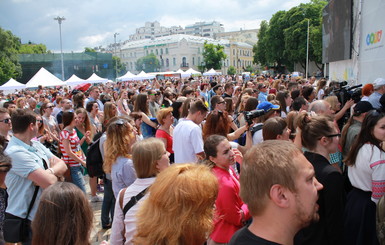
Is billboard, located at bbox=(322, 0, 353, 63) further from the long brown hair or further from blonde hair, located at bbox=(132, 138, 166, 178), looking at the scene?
the long brown hair

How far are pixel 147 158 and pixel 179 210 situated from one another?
910 millimetres

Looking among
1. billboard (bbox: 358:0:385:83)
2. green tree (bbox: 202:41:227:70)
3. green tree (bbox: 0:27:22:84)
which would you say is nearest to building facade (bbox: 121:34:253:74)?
green tree (bbox: 202:41:227:70)

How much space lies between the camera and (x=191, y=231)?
1.70m

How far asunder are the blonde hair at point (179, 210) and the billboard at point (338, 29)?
524 inches

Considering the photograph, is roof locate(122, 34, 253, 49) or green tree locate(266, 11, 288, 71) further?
roof locate(122, 34, 253, 49)

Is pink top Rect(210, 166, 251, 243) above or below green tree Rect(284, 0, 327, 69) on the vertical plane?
below

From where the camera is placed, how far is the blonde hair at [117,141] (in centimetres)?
347

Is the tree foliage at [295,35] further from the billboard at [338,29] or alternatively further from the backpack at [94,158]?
the backpack at [94,158]

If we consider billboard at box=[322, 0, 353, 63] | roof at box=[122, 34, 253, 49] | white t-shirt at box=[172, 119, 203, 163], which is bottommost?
white t-shirt at box=[172, 119, 203, 163]

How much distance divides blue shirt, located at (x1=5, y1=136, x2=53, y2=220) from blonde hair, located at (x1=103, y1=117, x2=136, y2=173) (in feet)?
2.46

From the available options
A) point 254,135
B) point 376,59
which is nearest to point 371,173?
point 254,135

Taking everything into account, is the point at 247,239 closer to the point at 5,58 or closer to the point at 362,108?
the point at 362,108

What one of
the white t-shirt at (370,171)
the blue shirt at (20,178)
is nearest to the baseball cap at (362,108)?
the white t-shirt at (370,171)

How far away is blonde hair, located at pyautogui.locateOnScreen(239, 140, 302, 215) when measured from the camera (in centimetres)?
137
